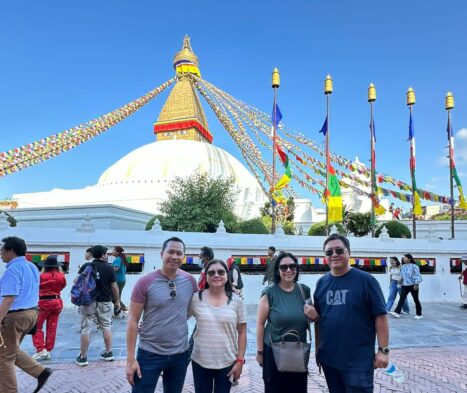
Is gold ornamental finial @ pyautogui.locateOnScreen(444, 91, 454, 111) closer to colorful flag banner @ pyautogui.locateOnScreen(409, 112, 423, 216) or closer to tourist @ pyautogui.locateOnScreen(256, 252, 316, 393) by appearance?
colorful flag banner @ pyautogui.locateOnScreen(409, 112, 423, 216)

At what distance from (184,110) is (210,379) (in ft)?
134

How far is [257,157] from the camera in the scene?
2594 centimetres

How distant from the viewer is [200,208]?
18.3m

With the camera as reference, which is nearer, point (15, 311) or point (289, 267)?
point (289, 267)

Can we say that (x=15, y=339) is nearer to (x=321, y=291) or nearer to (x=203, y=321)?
(x=203, y=321)

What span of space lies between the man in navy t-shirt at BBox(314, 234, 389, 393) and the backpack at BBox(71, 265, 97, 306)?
11.6 feet

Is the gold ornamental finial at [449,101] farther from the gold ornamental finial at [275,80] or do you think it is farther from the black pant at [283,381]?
the black pant at [283,381]

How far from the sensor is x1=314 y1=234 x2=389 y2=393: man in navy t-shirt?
8.82 ft

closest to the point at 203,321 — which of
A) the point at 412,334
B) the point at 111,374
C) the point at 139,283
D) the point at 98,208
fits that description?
the point at 139,283

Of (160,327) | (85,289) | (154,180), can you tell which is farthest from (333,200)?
(154,180)

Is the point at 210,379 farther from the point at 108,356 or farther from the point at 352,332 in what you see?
the point at 108,356


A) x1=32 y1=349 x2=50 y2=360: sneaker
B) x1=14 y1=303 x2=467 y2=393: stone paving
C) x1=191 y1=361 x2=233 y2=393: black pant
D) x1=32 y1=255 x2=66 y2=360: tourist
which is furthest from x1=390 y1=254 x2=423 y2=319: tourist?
x1=32 y1=349 x2=50 y2=360: sneaker

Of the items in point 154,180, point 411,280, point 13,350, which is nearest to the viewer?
point 13,350

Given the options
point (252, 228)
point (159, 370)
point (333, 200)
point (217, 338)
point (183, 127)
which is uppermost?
point (183, 127)
